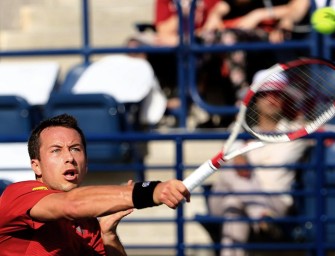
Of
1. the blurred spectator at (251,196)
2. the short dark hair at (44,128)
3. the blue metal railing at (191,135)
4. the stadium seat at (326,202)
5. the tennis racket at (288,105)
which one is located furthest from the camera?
the blurred spectator at (251,196)

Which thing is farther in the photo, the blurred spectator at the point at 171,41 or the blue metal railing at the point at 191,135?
the blurred spectator at the point at 171,41

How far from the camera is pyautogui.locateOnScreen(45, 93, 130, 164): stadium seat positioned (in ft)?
22.7

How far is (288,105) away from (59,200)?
6.92ft

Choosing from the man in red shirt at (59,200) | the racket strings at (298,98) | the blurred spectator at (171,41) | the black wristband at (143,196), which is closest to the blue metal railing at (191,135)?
the blurred spectator at (171,41)

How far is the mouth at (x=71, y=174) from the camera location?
4117 mm

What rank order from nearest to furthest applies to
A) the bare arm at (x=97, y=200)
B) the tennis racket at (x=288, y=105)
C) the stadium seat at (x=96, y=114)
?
the bare arm at (x=97, y=200) < the tennis racket at (x=288, y=105) < the stadium seat at (x=96, y=114)

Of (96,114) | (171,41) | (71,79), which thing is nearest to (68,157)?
(96,114)

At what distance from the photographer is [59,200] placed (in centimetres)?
380

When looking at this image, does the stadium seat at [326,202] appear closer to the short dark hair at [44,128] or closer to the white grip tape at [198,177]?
the short dark hair at [44,128]

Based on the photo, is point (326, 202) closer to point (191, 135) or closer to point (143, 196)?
point (191, 135)

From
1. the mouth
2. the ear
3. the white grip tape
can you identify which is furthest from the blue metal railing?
the white grip tape

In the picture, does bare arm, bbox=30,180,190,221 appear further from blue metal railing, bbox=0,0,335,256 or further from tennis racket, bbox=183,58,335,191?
blue metal railing, bbox=0,0,335,256

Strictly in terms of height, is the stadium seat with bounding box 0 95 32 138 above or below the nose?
below

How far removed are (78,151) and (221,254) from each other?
8.65 ft
